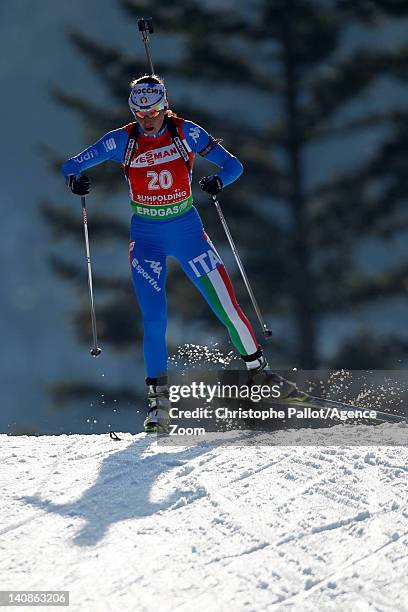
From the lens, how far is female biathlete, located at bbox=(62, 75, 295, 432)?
16.1ft

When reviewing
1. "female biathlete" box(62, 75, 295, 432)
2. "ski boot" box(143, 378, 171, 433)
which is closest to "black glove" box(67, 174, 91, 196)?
"female biathlete" box(62, 75, 295, 432)

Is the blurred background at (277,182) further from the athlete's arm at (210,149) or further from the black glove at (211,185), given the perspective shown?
the black glove at (211,185)

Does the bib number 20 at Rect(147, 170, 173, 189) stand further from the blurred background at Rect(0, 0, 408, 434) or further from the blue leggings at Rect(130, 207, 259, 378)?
the blurred background at Rect(0, 0, 408, 434)

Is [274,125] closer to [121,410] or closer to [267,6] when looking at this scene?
[267,6]

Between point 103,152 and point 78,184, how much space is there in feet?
0.94

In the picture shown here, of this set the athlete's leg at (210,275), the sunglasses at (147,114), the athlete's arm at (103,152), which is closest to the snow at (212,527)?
the athlete's leg at (210,275)

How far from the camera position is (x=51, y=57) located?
270ft

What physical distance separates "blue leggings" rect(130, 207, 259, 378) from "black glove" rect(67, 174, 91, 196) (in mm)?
411

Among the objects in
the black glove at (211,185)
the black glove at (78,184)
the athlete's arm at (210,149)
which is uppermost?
the athlete's arm at (210,149)

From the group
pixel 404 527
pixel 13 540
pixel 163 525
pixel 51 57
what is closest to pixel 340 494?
pixel 404 527

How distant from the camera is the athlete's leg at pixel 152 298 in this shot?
4949mm

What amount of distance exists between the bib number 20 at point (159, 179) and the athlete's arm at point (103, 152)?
31 cm

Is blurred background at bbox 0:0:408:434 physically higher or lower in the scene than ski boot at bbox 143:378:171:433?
higher

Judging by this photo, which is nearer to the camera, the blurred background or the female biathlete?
the female biathlete
